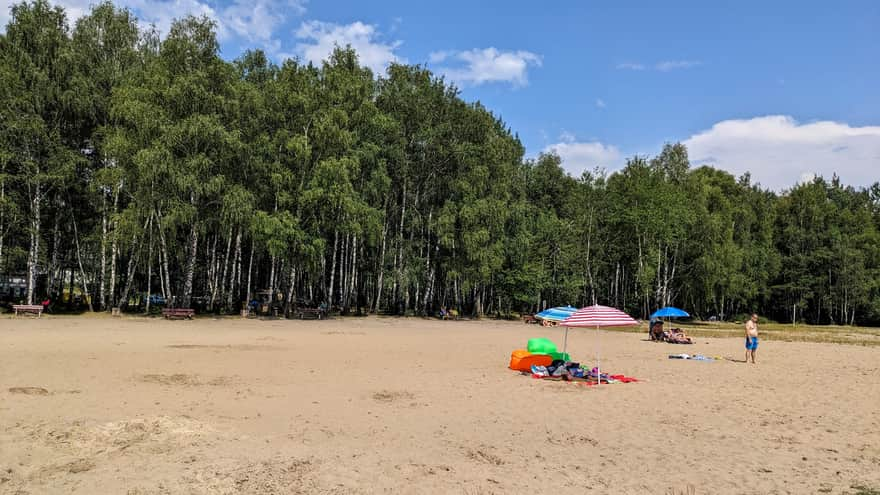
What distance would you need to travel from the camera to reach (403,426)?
942cm

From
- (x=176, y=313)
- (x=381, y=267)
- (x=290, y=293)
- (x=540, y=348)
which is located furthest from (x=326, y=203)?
(x=540, y=348)

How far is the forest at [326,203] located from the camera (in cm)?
3083

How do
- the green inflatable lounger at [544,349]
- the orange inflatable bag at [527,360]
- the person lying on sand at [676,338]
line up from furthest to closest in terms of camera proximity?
the person lying on sand at [676,338] → the green inflatable lounger at [544,349] → the orange inflatable bag at [527,360]

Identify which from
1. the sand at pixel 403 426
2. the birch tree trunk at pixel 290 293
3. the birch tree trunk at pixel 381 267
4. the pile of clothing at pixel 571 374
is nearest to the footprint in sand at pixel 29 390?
the sand at pixel 403 426

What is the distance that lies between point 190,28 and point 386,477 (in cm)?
3383

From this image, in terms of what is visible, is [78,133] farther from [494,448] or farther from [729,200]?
[729,200]

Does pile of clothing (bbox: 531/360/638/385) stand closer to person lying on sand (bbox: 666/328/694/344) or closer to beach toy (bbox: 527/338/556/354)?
beach toy (bbox: 527/338/556/354)

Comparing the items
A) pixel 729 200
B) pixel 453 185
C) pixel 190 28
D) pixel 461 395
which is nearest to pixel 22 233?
pixel 190 28

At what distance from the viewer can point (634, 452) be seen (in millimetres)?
8398

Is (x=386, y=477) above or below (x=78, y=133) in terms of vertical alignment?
below

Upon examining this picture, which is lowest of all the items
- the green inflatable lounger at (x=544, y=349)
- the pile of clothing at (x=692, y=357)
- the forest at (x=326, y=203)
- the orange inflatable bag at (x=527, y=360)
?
the pile of clothing at (x=692, y=357)

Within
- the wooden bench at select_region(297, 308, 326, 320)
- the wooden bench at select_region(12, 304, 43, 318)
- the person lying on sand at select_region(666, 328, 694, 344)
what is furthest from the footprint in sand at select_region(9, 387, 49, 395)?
the person lying on sand at select_region(666, 328, 694, 344)

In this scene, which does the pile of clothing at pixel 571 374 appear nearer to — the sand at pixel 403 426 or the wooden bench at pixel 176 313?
the sand at pixel 403 426

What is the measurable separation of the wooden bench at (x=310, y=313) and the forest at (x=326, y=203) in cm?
196
